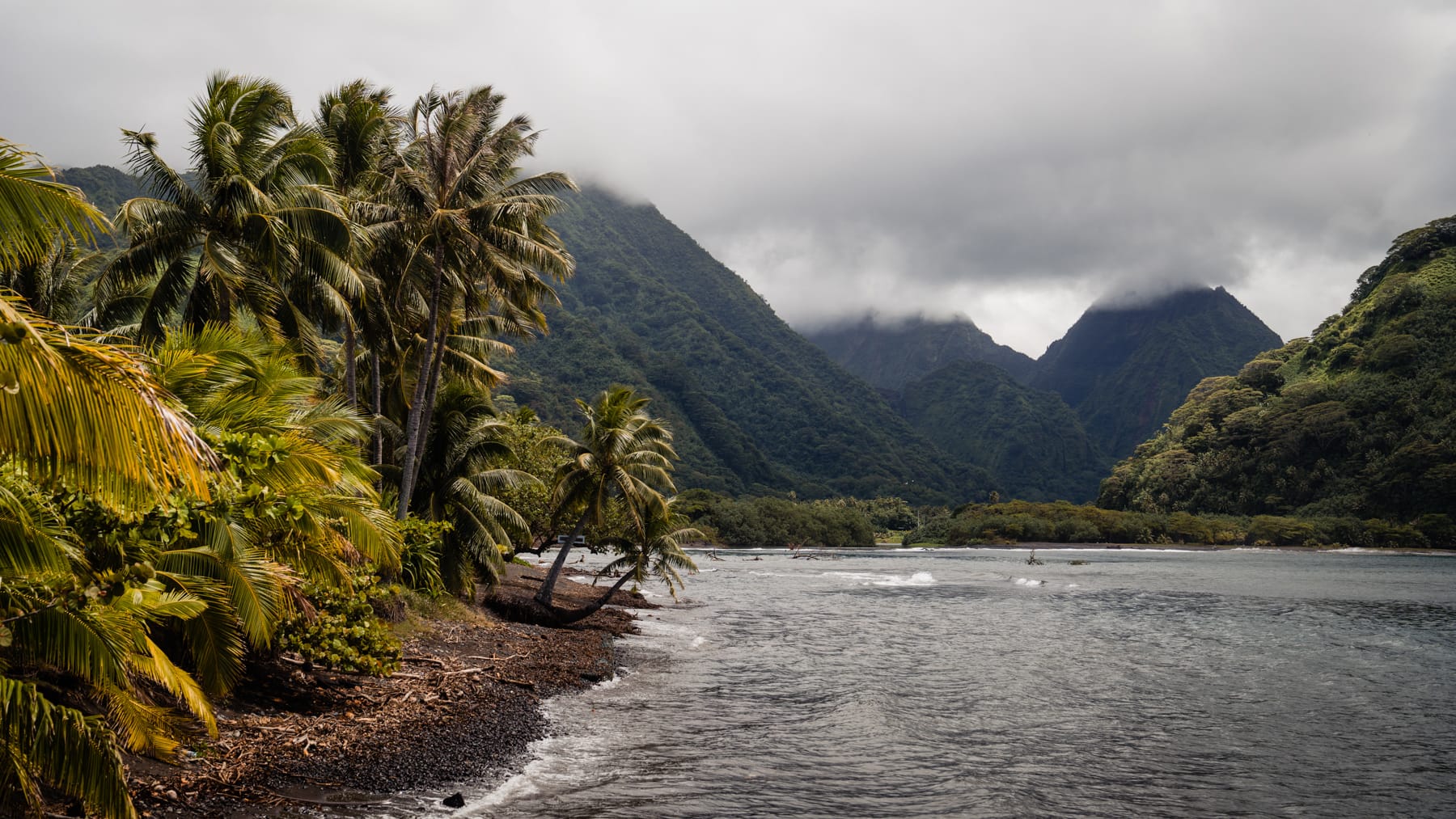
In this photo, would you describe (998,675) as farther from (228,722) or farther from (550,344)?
(550,344)

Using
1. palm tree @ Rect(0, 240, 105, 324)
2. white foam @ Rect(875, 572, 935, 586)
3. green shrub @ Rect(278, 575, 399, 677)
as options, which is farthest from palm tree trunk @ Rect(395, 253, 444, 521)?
white foam @ Rect(875, 572, 935, 586)

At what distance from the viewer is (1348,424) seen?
140 metres

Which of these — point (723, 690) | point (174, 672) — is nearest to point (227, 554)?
point (174, 672)

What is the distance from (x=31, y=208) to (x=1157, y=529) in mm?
166058

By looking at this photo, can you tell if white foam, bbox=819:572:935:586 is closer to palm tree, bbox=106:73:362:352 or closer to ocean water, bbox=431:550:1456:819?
ocean water, bbox=431:550:1456:819

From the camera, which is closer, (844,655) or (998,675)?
(998,675)

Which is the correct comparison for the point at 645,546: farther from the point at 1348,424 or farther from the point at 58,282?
the point at 1348,424

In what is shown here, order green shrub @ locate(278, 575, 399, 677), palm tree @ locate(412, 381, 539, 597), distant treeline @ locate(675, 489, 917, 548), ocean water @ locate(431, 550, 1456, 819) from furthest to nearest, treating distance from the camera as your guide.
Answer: distant treeline @ locate(675, 489, 917, 548)
palm tree @ locate(412, 381, 539, 597)
green shrub @ locate(278, 575, 399, 677)
ocean water @ locate(431, 550, 1456, 819)

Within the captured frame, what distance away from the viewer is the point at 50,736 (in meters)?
6.12

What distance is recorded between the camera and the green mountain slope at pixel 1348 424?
131 m

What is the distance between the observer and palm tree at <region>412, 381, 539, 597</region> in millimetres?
28094

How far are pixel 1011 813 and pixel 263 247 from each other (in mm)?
18520

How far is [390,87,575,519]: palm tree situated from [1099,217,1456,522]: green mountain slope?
144 metres

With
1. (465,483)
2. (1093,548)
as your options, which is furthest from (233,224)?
(1093,548)
